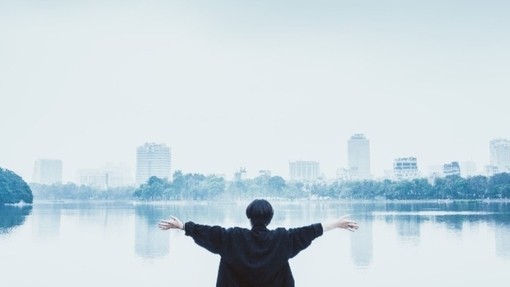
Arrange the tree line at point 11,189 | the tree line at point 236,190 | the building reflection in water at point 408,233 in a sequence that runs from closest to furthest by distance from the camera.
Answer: the building reflection in water at point 408,233
the tree line at point 11,189
the tree line at point 236,190

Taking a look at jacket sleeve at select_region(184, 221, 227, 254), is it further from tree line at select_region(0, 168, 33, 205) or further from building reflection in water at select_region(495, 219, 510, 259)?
tree line at select_region(0, 168, 33, 205)

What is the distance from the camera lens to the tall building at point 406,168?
86.8 m

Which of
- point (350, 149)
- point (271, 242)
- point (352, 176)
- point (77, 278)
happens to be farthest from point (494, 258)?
point (350, 149)

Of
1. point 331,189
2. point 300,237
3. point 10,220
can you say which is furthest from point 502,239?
point 331,189

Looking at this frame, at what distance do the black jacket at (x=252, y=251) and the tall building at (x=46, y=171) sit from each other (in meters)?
100

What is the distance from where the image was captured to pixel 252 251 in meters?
1.85

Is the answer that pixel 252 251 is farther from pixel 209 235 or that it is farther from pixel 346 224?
pixel 346 224

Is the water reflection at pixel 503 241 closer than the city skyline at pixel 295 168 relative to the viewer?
Yes

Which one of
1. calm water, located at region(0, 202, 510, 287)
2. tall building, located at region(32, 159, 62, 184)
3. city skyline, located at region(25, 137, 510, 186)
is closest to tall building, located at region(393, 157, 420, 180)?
city skyline, located at region(25, 137, 510, 186)

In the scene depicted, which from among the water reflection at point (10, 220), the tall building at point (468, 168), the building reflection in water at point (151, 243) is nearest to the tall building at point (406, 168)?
the tall building at point (468, 168)

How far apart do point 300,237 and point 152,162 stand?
101 meters

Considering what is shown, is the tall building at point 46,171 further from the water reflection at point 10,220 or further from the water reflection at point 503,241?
the water reflection at point 503,241

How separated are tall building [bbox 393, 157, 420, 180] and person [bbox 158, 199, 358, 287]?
288 feet

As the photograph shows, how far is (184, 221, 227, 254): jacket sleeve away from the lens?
→ 1.89m
